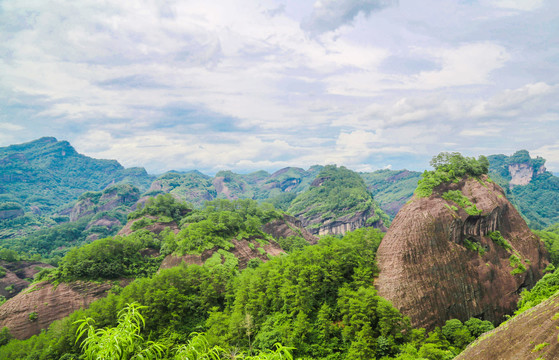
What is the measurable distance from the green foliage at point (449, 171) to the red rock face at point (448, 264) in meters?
1.37

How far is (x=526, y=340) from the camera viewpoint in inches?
663

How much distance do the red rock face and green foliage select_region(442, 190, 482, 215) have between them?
2.54ft

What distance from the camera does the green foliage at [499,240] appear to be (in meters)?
40.7

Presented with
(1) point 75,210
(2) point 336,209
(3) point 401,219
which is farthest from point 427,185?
(1) point 75,210

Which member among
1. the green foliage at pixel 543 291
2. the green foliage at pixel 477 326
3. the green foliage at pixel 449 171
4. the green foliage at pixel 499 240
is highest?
the green foliage at pixel 449 171

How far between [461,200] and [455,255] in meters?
9.16

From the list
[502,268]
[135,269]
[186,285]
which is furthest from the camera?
[135,269]

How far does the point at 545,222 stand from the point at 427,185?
217 m

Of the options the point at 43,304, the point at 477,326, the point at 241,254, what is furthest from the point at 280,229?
the point at 477,326

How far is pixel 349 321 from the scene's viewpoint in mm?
31562

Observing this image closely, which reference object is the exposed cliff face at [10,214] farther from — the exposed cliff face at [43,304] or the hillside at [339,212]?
the hillside at [339,212]

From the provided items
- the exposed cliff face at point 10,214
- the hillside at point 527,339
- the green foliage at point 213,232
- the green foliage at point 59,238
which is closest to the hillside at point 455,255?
the hillside at point 527,339

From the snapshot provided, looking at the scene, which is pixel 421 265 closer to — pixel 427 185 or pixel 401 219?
pixel 401 219

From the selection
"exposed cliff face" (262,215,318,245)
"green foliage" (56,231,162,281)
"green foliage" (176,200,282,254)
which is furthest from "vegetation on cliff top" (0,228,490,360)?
"exposed cliff face" (262,215,318,245)
